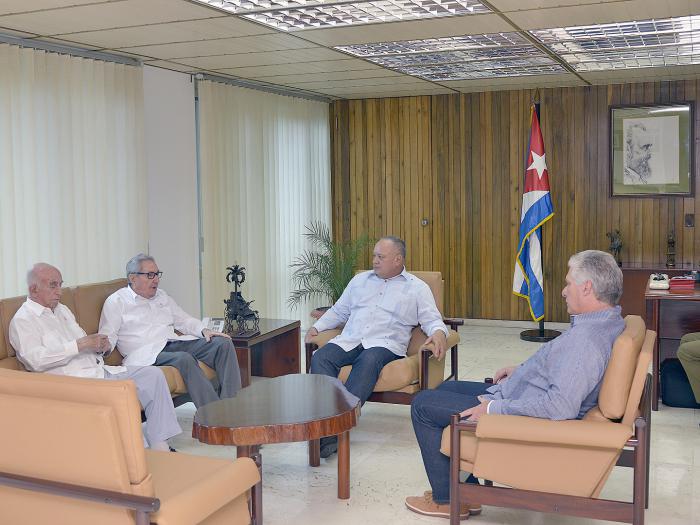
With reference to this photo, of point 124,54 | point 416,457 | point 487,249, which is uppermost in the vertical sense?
point 124,54

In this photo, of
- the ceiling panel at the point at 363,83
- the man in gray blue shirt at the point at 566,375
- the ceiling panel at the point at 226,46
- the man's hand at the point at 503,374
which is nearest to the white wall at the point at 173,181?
the ceiling panel at the point at 226,46

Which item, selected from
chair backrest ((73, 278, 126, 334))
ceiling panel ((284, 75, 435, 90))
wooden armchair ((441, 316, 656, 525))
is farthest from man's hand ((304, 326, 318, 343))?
ceiling panel ((284, 75, 435, 90))

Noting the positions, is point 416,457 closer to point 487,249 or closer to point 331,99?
point 487,249

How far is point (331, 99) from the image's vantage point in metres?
9.51

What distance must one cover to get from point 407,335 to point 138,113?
2.69 metres

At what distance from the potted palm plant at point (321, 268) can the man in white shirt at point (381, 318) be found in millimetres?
2768

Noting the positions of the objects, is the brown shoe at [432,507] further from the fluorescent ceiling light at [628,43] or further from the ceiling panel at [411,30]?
the fluorescent ceiling light at [628,43]

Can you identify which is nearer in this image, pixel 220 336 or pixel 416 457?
pixel 416 457

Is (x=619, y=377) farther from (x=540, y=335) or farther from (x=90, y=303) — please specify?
(x=540, y=335)

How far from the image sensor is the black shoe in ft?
15.5

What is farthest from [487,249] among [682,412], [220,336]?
[220,336]

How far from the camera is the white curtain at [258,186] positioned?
7.30 meters

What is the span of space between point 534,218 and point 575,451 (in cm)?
513

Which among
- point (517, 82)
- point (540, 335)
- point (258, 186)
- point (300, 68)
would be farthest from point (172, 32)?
point (540, 335)
